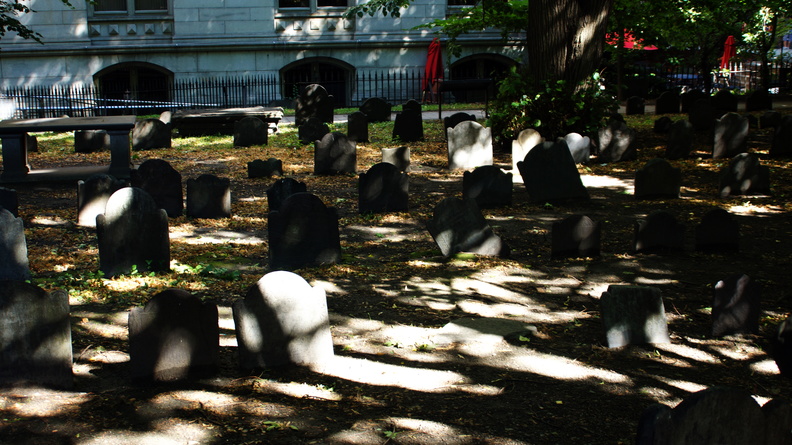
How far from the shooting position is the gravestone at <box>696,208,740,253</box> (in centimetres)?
731

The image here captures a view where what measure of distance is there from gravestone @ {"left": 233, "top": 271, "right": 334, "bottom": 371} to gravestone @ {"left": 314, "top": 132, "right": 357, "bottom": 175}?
7.98m

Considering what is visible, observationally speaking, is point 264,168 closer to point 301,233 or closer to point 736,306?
point 301,233

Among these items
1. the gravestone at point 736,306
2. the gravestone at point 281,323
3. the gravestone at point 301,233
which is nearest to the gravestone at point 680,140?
the gravestone at point 301,233

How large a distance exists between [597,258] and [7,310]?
504 centimetres

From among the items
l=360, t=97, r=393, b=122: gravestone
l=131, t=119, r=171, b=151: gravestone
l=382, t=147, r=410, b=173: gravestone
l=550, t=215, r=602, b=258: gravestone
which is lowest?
l=550, t=215, r=602, b=258: gravestone

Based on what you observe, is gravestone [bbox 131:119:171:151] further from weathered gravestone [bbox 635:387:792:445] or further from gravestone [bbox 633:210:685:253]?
weathered gravestone [bbox 635:387:792:445]

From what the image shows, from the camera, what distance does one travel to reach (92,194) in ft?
30.4

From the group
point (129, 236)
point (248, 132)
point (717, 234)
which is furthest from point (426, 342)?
point (248, 132)

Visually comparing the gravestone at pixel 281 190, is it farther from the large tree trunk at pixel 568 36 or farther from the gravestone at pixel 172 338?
the large tree trunk at pixel 568 36

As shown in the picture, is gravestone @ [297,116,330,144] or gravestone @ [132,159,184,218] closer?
gravestone @ [132,159,184,218]

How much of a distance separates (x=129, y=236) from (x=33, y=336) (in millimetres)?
2439

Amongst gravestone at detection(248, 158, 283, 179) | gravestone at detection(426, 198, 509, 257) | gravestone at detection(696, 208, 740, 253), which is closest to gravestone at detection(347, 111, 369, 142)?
gravestone at detection(248, 158, 283, 179)

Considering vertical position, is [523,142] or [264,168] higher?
[523,142]

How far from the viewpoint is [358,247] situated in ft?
26.8
